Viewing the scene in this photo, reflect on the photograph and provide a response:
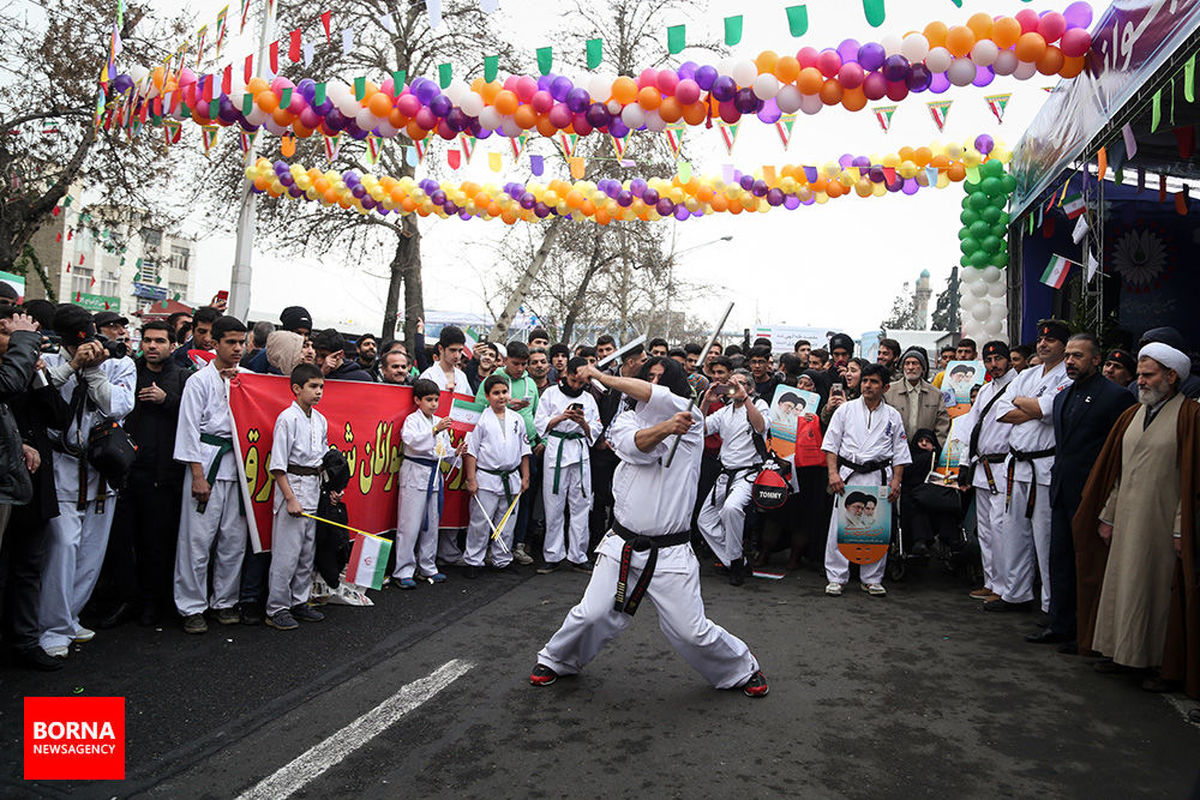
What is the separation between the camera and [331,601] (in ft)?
19.7

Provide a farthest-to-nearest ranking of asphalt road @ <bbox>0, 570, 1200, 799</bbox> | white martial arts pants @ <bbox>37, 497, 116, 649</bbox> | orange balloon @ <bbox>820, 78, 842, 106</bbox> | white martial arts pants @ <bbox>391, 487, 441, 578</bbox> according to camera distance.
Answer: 1. orange balloon @ <bbox>820, 78, 842, 106</bbox>
2. white martial arts pants @ <bbox>391, 487, 441, 578</bbox>
3. white martial arts pants @ <bbox>37, 497, 116, 649</bbox>
4. asphalt road @ <bbox>0, 570, 1200, 799</bbox>

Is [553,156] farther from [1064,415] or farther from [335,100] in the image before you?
[1064,415]

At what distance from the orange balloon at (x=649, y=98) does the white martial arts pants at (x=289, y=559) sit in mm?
5230

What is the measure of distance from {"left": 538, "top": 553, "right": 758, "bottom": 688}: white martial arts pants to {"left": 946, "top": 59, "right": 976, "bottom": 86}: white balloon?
5.53 meters

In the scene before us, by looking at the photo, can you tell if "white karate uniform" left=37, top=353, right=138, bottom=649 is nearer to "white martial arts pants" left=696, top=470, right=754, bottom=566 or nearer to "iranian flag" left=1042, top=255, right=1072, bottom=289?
"white martial arts pants" left=696, top=470, right=754, bottom=566

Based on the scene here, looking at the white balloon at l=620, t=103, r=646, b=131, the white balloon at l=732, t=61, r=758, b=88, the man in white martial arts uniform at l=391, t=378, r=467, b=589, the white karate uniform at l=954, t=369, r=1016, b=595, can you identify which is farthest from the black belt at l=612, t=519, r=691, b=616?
the white balloon at l=620, t=103, r=646, b=131

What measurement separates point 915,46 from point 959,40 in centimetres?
36

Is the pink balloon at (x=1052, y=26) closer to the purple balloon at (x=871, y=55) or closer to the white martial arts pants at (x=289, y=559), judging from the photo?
the purple balloon at (x=871, y=55)

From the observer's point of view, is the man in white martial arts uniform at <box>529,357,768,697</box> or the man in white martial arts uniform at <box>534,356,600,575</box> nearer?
the man in white martial arts uniform at <box>529,357,768,697</box>

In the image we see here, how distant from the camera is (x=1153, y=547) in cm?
480

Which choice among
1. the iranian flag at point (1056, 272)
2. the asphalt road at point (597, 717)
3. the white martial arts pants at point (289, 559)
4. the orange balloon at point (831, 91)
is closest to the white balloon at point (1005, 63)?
the orange balloon at point (831, 91)

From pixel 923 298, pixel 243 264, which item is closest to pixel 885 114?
pixel 243 264

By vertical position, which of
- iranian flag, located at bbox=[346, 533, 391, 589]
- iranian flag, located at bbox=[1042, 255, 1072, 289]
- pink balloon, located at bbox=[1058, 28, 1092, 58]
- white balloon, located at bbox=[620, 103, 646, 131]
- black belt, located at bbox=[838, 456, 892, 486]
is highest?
pink balloon, located at bbox=[1058, 28, 1092, 58]

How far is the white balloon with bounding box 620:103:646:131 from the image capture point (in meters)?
8.59
